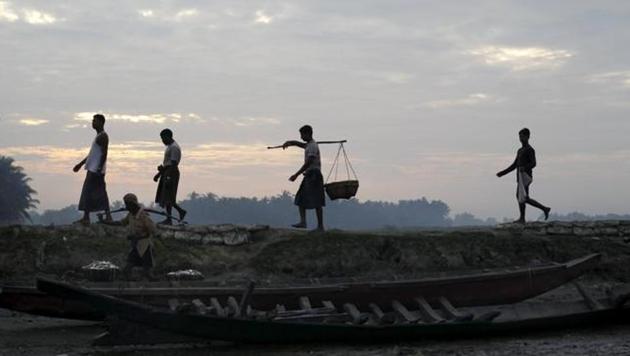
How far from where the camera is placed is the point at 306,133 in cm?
1388

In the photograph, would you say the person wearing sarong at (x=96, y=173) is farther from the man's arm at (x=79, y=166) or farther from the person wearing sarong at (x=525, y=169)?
the person wearing sarong at (x=525, y=169)

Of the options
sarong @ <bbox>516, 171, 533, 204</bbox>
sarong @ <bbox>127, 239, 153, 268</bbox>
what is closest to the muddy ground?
sarong @ <bbox>516, 171, 533, 204</bbox>

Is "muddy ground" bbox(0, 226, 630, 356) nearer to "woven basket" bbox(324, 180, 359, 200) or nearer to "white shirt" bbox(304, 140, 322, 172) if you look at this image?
"woven basket" bbox(324, 180, 359, 200)

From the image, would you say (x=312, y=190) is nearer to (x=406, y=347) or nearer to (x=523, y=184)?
(x=523, y=184)

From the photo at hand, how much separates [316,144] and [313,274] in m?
2.29

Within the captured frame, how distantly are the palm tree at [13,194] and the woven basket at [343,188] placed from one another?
3237 cm

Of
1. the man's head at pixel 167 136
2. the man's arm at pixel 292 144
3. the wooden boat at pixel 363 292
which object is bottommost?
the wooden boat at pixel 363 292

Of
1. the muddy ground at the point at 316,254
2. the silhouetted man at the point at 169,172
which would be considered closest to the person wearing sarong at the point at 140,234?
the muddy ground at the point at 316,254

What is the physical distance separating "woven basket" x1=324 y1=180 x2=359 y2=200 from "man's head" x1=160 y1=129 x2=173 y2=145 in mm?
2879

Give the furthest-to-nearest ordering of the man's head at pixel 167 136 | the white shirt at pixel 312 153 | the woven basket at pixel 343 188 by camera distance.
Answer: the woven basket at pixel 343 188 < the man's head at pixel 167 136 < the white shirt at pixel 312 153

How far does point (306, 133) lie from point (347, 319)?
5.21 metres

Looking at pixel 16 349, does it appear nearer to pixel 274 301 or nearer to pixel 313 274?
pixel 274 301

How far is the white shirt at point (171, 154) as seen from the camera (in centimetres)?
1402

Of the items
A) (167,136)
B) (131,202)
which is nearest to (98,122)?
(167,136)
